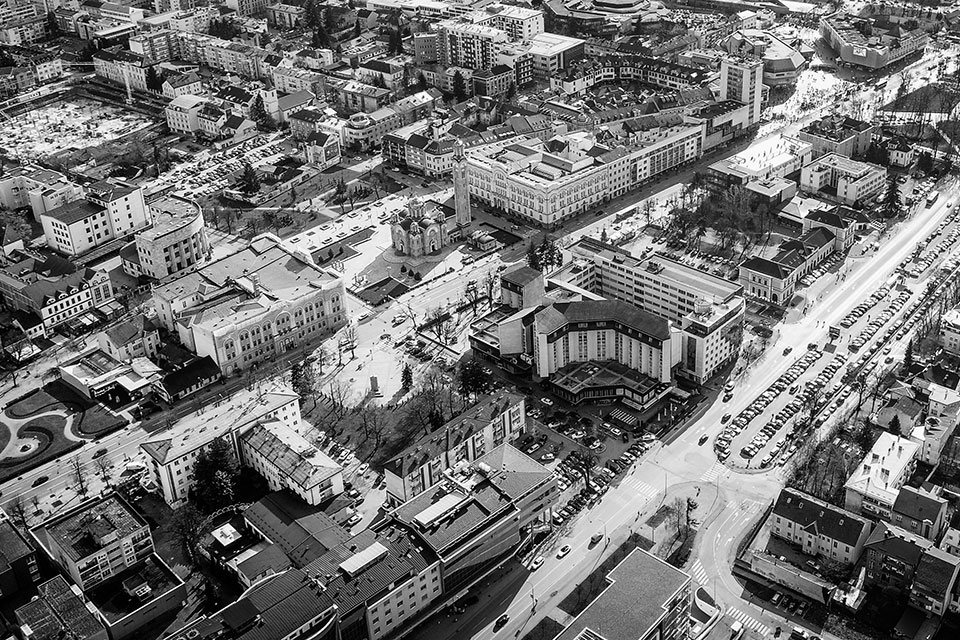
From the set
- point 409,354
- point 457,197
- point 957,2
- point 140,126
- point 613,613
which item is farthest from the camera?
point 957,2

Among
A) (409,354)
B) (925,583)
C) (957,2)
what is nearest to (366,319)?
(409,354)

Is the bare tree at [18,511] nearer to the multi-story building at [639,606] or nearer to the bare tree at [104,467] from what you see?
the bare tree at [104,467]

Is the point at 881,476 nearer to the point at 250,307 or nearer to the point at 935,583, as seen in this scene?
the point at 935,583

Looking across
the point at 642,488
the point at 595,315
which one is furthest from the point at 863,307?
the point at 642,488

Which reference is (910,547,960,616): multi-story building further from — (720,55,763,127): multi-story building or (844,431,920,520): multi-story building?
(720,55,763,127): multi-story building

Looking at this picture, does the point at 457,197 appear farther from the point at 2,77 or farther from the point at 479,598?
the point at 2,77

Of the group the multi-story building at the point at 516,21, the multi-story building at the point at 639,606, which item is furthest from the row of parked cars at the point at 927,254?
the multi-story building at the point at 516,21
